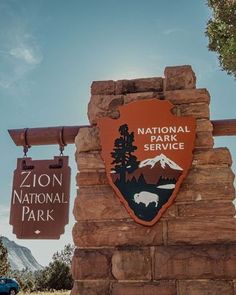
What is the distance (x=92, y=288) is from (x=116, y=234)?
43 cm

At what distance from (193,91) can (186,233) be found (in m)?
1.15

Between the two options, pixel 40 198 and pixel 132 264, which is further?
pixel 40 198

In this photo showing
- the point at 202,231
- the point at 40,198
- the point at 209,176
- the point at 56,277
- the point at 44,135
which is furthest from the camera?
the point at 56,277

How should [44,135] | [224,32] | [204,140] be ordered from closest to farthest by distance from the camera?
[204,140], [44,135], [224,32]

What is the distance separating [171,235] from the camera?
3.16 m

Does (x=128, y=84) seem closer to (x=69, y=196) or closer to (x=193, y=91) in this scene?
(x=193, y=91)

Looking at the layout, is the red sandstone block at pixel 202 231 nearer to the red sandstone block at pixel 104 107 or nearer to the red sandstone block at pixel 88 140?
the red sandstone block at pixel 88 140

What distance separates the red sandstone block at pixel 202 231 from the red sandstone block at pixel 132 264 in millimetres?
225

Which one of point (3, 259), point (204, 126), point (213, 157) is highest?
point (3, 259)

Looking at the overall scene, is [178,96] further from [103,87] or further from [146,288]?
[146,288]

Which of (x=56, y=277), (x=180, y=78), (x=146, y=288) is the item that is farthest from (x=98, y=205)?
(x=56, y=277)

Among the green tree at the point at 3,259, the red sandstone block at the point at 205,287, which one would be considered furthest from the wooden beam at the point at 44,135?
the green tree at the point at 3,259

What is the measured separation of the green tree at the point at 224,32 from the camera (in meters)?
9.70

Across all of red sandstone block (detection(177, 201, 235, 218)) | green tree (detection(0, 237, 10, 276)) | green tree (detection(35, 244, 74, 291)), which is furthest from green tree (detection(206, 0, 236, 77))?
green tree (detection(0, 237, 10, 276))
